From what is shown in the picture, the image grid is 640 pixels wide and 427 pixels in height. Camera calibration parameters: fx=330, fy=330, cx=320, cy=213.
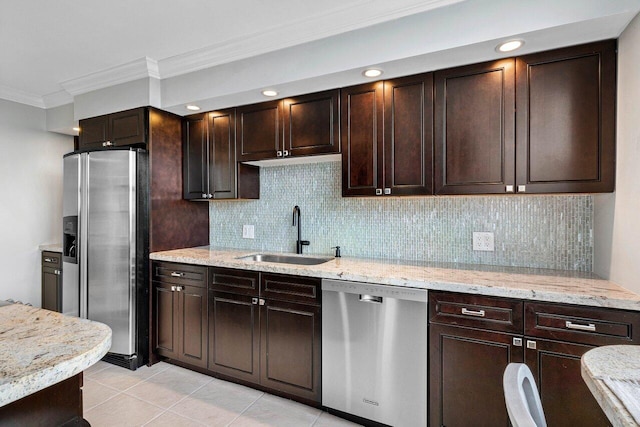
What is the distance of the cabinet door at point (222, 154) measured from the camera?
288cm

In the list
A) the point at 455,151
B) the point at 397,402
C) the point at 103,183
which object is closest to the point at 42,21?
the point at 103,183

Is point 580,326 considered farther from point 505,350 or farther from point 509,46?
point 509,46

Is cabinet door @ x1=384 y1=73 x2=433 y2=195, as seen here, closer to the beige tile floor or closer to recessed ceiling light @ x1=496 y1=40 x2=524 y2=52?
recessed ceiling light @ x1=496 y1=40 x2=524 y2=52

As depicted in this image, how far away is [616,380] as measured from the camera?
2.79ft

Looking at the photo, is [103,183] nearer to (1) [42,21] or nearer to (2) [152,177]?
(2) [152,177]

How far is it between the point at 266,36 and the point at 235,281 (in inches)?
69.9

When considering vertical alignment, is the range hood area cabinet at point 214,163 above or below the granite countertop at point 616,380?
above

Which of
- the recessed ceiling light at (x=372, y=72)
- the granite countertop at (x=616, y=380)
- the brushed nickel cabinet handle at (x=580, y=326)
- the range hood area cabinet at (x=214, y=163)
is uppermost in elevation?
the recessed ceiling light at (x=372, y=72)

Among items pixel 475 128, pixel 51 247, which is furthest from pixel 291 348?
pixel 51 247

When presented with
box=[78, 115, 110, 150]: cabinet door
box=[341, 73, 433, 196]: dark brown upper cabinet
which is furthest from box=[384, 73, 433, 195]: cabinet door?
box=[78, 115, 110, 150]: cabinet door

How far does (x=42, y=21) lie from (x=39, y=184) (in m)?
2.28

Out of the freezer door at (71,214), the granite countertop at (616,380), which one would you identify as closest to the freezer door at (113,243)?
the freezer door at (71,214)

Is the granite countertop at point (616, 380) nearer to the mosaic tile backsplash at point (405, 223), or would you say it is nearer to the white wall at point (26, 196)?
the mosaic tile backsplash at point (405, 223)

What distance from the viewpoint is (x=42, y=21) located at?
86.7 inches
